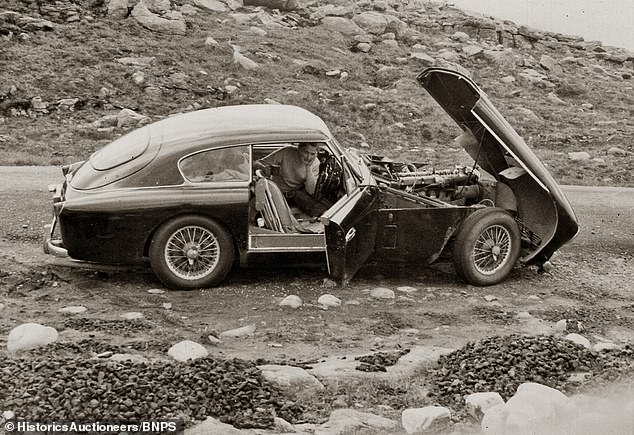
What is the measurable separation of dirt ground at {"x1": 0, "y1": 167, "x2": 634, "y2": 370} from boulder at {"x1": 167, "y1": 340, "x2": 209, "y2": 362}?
8.5 inches

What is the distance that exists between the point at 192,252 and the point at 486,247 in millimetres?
2695

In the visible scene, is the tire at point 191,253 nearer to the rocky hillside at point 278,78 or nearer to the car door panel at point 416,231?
the car door panel at point 416,231

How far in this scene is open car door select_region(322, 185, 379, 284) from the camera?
7.00m

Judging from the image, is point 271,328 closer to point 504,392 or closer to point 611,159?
point 504,392

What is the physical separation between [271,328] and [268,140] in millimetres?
1773

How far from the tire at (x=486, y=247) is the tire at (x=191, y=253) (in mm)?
2093

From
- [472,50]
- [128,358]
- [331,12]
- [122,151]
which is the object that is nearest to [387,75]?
[472,50]

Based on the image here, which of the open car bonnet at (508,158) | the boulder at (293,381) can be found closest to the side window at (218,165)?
the open car bonnet at (508,158)

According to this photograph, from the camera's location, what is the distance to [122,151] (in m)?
7.41

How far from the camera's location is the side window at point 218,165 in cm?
728

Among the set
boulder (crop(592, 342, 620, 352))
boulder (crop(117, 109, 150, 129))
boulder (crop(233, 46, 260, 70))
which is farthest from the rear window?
boulder (crop(233, 46, 260, 70))

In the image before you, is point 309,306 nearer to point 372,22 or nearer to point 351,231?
point 351,231

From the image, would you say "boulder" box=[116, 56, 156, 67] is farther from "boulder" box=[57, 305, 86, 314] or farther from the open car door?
"boulder" box=[57, 305, 86, 314]

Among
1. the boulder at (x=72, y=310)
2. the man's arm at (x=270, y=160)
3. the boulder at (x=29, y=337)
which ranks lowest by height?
the boulder at (x=72, y=310)
